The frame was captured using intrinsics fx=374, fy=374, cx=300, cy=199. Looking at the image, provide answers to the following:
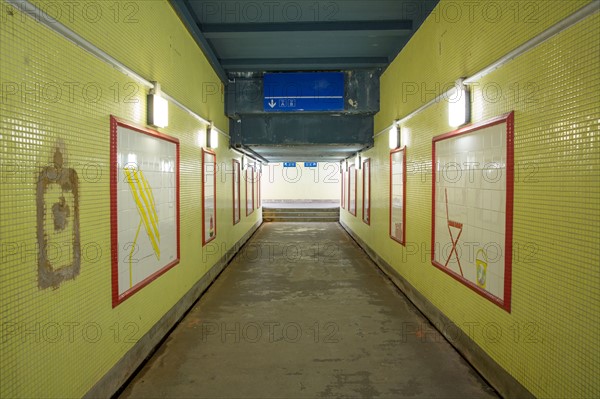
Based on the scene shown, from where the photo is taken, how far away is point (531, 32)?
251 centimetres

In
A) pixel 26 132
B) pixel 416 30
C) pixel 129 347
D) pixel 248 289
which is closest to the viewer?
pixel 26 132

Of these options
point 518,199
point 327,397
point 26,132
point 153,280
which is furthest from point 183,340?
point 518,199

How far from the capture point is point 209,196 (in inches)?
236

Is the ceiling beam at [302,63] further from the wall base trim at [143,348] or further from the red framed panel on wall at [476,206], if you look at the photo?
the wall base trim at [143,348]

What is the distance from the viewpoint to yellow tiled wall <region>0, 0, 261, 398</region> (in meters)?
1.85

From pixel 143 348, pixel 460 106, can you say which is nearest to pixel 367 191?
pixel 460 106

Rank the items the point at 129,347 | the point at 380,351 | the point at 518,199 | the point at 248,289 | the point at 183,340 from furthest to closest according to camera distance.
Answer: the point at 248,289
the point at 183,340
the point at 380,351
the point at 129,347
the point at 518,199

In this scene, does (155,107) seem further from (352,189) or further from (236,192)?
(352,189)

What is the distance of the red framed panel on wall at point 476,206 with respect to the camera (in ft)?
9.23

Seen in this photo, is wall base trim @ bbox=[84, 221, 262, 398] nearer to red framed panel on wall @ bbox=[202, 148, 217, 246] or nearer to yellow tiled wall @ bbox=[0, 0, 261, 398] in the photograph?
yellow tiled wall @ bbox=[0, 0, 261, 398]

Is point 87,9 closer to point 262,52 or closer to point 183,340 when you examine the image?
point 183,340

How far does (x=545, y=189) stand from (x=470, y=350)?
5.66ft

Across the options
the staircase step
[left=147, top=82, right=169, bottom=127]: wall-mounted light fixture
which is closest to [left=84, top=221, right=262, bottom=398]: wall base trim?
[left=147, top=82, right=169, bottom=127]: wall-mounted light fixture

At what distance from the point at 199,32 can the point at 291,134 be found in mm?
2953
